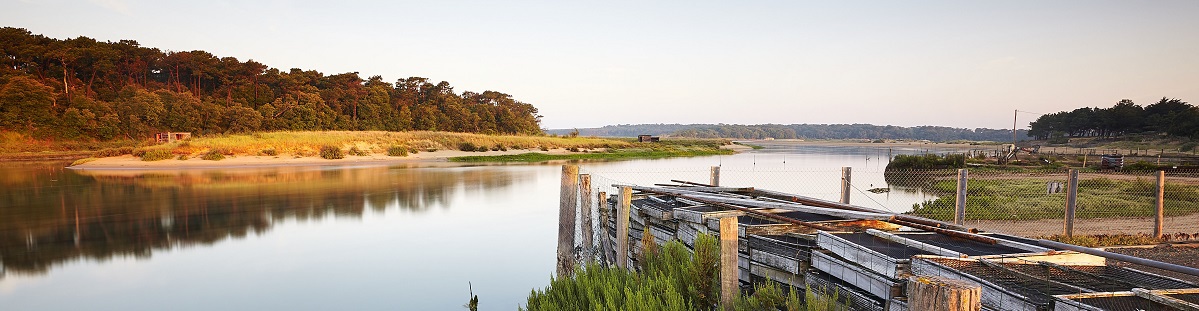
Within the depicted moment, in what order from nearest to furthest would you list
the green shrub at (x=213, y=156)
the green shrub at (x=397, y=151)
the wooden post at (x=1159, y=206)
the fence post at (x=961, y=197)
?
1. the fence post at (x=961, y=197)
2. the wooden post at (x=1159, y=206)
3. the green shrub at (x=213, y=156)
4. the green shrub at (x=397, y=151)

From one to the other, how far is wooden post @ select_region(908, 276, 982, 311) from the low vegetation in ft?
4.72

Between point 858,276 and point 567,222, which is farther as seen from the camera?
point 567,222

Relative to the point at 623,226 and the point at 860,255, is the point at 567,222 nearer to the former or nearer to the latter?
the point at 623,226

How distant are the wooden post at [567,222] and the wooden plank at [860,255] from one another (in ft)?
12.4

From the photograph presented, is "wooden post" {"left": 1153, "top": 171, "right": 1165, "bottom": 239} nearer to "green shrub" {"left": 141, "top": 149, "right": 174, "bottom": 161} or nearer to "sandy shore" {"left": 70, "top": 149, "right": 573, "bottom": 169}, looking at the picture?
"sandy shore" {"left": 70, "top": 149, "right": 573, "bottom": 169}

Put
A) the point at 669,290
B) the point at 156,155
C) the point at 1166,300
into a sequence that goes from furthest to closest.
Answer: the point at 156,155 → the point at 669,290 → the point at 1166,300

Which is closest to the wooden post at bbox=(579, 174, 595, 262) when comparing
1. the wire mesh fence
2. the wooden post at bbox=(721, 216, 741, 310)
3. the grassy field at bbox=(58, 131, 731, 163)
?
the wire mesh fence

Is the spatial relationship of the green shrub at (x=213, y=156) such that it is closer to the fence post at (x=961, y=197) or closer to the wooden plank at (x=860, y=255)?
the fence post at (x=961, y=197)

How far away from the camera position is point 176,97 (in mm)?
53562

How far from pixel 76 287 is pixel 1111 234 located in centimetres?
1665

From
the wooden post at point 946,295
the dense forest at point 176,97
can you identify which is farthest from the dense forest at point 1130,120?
the dense forest at point 176,97

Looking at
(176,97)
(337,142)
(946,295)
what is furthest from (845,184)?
(176,97)

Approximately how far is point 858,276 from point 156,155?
3986 centimetres

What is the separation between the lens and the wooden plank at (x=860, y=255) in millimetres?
4020
